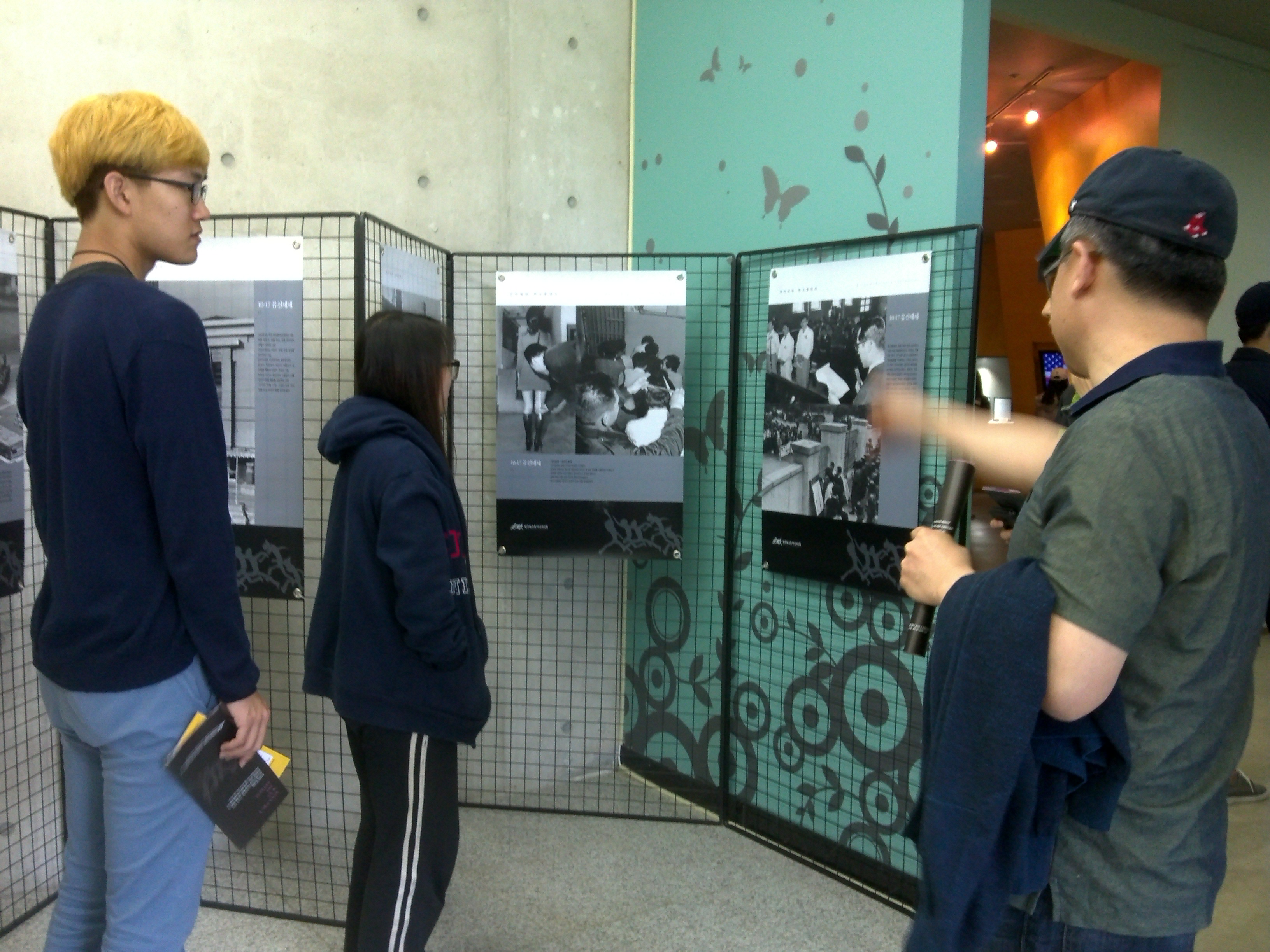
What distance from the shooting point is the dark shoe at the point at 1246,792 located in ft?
11.9

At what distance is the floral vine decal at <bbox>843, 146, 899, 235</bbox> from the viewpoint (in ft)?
8.95

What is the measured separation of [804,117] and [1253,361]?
1723mm

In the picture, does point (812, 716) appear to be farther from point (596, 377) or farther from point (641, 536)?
point (596, 377)

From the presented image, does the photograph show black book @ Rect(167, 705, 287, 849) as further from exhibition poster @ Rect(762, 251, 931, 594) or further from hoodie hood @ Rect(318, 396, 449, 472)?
exhibition poster @ Rect(762, 251, 931, 594)

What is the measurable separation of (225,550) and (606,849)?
205 cm

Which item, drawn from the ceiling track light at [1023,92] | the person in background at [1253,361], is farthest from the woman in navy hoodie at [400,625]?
the ceiling track light at [1023,92]

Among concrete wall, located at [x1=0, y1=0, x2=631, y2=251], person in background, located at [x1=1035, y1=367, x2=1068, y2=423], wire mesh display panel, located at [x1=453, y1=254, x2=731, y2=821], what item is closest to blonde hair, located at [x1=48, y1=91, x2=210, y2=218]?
concrete wall, located at [x1=0, y1=0, x2=631, y2=251]

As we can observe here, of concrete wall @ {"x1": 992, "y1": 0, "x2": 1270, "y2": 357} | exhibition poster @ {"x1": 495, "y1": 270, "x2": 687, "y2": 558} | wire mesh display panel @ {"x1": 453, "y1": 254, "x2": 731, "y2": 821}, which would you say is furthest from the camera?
concrete wall @ {"x1": 992, "y1": 0, "x2": 1270, "y2": 357}

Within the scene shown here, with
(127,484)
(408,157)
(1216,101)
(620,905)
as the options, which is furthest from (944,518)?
(1216,101)

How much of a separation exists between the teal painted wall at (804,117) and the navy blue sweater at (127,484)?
2.01 meters

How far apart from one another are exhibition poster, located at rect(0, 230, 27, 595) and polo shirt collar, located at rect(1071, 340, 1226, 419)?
2.53 metres

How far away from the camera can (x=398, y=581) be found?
1938 mm

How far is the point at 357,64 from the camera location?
10.0ft

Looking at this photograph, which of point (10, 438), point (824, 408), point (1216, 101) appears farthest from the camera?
point (1216, 101)
